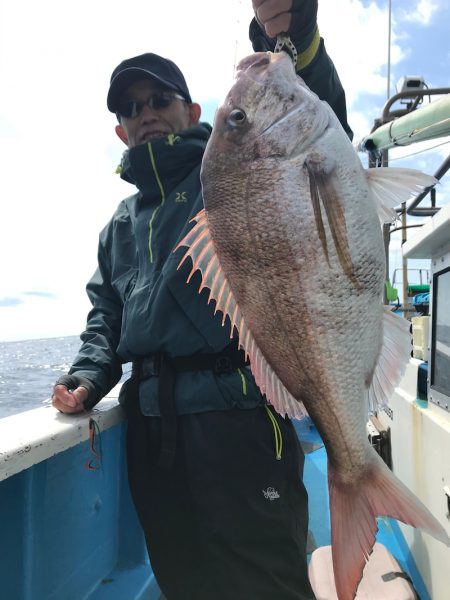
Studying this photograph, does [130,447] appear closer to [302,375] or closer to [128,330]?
[128,330]

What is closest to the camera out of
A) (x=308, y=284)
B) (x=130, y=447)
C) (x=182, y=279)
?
(x=308, y=284)

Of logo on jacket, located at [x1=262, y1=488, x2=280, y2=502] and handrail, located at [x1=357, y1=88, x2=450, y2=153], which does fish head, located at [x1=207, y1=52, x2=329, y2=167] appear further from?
handrail, located at [x1=357, y1=88, x2=450, y2=153]

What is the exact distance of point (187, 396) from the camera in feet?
6.12

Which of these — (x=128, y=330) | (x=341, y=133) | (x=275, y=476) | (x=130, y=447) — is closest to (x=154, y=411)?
(x=130, y=447)

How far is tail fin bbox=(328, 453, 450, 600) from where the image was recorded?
1178mm

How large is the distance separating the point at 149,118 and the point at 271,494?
186 cm

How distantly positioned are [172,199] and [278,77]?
33.9 inches

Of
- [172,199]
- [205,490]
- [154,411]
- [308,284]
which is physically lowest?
[205,490]

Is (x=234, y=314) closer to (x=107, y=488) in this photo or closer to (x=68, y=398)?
(x=68, y=398)

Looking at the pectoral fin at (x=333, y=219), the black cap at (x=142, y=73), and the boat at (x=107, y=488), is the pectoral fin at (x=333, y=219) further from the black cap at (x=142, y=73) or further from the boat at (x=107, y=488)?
the black cap at (x=142, y=73)

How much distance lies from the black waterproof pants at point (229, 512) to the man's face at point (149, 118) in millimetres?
1416

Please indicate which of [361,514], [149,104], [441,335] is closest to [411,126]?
[441,335]

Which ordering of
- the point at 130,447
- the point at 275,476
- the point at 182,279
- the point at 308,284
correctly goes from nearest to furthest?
the point at 308,284
the point at 275,476
the point at 182,279
the point at 130,447

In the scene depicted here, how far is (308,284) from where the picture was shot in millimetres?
1307
